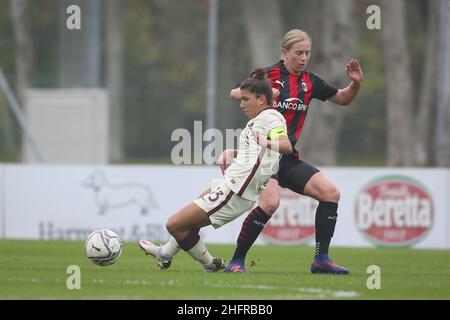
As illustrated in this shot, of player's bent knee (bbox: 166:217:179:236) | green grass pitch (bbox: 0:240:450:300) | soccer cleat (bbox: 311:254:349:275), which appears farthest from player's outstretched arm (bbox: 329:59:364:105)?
player's bent knee (bbox: 166:217:179:236)

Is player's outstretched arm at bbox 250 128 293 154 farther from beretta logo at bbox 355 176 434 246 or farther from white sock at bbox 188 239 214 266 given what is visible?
beretta logo at bbox 355 176 434 246

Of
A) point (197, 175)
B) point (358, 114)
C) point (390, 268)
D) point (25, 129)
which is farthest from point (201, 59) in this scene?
point (390, 268)

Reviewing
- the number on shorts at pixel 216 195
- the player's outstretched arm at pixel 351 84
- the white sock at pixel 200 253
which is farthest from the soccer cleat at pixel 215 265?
the player's outstretched arm at pixel 351 84

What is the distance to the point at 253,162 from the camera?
9.34 metres

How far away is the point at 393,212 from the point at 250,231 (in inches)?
311

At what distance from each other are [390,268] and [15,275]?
409cm

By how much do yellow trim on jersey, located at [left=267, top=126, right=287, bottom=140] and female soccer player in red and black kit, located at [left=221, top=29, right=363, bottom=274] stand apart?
0.72 meters

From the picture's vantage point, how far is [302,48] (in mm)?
9961

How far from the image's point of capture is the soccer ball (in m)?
9.92

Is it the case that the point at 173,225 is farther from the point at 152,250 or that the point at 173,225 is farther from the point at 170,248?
the point at 152,250

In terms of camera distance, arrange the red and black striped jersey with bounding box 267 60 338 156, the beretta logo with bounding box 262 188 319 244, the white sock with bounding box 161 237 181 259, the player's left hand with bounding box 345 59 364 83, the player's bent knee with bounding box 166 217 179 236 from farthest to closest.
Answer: the beretta logo with bounding box 262 188 319 244, the player's left hand with bounding box 345 59 364 83, the red and black striped jersey with bounding box 267 60 338 156, the white sock with bounding box 161 237 181 259, the player's bent knee with bounding box 166 217 179 236

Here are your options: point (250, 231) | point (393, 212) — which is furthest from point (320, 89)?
point (393, 212)

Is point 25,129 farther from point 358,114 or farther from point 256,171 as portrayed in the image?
point 358,114

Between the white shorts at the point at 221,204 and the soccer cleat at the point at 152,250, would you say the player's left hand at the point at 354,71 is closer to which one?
the white shorts at the point at 221,204
